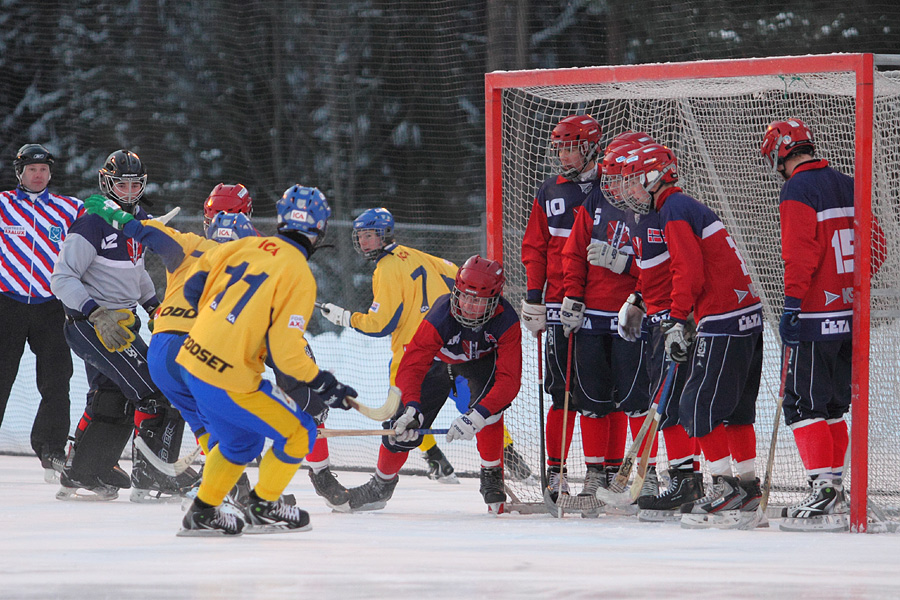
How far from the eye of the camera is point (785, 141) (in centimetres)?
440

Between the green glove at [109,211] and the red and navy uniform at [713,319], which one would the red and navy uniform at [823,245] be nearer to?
the red and navy uniform at [713,319]

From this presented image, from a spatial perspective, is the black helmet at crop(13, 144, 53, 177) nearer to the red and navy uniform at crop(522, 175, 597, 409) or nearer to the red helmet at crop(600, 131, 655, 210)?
the red and navy uniform at crop(522, 175, 597, 409)

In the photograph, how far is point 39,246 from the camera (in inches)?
243

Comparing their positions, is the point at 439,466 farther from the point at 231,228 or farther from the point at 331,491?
the point at 231,228

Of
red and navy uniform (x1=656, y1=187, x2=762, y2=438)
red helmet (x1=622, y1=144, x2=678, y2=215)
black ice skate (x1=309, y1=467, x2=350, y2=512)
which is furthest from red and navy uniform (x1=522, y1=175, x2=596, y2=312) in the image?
black ice skate (x1=309, y1=467, x2=350, y2=512)

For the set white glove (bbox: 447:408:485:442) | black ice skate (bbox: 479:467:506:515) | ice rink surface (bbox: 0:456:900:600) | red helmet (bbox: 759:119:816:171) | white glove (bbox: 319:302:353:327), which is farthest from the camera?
white glove (bbox: 319:302:353:327)

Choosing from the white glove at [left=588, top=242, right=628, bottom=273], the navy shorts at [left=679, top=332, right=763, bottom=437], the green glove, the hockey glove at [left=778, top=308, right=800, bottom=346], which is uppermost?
the green glove

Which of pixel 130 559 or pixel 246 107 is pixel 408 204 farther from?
pixel 130 559

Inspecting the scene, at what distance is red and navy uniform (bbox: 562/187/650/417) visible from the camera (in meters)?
4.82

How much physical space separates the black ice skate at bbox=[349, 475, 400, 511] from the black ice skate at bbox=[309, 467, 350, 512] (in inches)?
1.1

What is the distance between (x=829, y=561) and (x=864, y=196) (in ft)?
4.43

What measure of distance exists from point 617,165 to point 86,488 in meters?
2.65

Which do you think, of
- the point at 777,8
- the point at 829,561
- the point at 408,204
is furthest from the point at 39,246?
the point at 777,8

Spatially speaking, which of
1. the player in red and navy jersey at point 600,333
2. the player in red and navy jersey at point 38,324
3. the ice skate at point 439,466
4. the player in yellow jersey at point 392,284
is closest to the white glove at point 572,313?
the player in red and navy jersey at point 600,333
